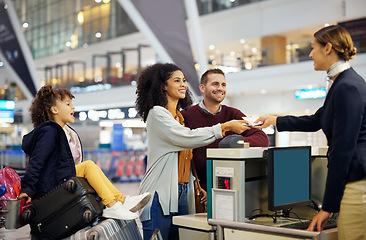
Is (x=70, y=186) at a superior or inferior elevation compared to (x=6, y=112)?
inferior

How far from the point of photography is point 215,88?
334cm

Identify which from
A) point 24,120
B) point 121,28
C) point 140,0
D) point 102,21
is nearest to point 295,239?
point 140,0

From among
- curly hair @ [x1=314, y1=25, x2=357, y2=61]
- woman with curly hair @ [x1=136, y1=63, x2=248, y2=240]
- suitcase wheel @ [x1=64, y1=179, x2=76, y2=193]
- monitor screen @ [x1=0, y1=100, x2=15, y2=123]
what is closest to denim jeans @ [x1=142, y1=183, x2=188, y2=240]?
woman with curly hair @ [x1=136, y1=63, x2=248, y2=240]

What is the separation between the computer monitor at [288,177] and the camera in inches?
98.6

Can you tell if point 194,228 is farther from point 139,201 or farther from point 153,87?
point 153,87

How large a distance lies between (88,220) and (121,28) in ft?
85.5

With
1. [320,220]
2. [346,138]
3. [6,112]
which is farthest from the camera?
[6,112]

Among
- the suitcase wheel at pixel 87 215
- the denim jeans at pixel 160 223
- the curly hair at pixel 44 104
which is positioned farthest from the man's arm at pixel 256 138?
the curly hair at pixel 44 104

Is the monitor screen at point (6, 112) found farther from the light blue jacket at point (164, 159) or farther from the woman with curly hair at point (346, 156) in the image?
the woman with curly hair at point (346, 156)

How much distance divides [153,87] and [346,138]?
54.2 inches

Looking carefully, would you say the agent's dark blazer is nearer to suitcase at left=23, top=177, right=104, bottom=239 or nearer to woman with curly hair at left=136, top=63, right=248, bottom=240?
woman with curly hair at left=136, top=63, right=248, bottom=240

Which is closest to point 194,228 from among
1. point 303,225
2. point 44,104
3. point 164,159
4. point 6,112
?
point 164,159

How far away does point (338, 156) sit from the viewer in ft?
6.94

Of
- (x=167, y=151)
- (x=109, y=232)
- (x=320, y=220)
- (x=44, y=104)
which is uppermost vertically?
(x=44, y=104)
